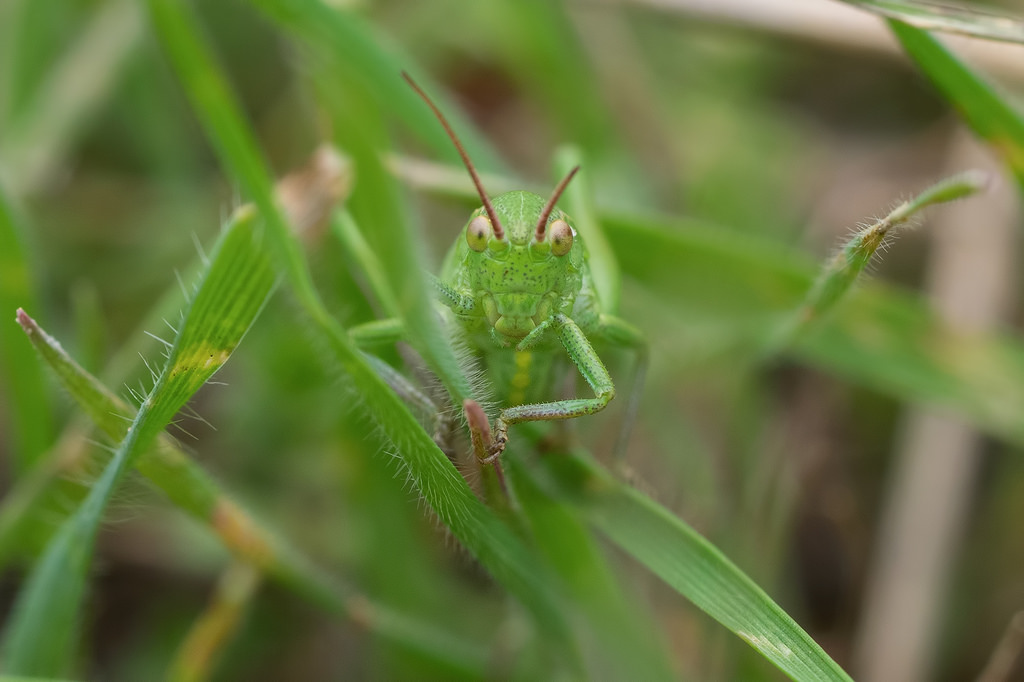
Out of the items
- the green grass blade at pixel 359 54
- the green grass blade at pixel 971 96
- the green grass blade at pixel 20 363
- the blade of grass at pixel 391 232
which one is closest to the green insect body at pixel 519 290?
the blade of grass at pixel 391 232

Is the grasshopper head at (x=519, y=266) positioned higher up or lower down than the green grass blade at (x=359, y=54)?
lower down

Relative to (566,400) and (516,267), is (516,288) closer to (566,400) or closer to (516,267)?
(516,267)

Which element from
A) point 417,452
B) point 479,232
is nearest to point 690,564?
point 417,452

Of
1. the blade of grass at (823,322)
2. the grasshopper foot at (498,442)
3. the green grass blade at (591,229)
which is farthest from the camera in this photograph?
the blade of grass at (823,322)

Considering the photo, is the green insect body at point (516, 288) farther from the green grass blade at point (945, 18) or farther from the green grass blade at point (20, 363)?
the green grass blade at point (20, 363)

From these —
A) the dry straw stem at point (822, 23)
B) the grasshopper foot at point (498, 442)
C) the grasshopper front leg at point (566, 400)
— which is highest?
the dry straw stem at point (822, 23)

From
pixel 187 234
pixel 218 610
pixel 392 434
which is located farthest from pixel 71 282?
pixel 392 434

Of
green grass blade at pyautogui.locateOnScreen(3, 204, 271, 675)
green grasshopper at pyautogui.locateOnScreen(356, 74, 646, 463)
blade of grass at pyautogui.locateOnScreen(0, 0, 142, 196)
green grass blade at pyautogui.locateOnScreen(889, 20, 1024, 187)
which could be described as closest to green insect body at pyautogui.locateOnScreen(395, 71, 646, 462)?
green grasshopper at pyautogui.locateOnScreen(356, 74, 646, 463)

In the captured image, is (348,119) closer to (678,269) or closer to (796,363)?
(678,269)
